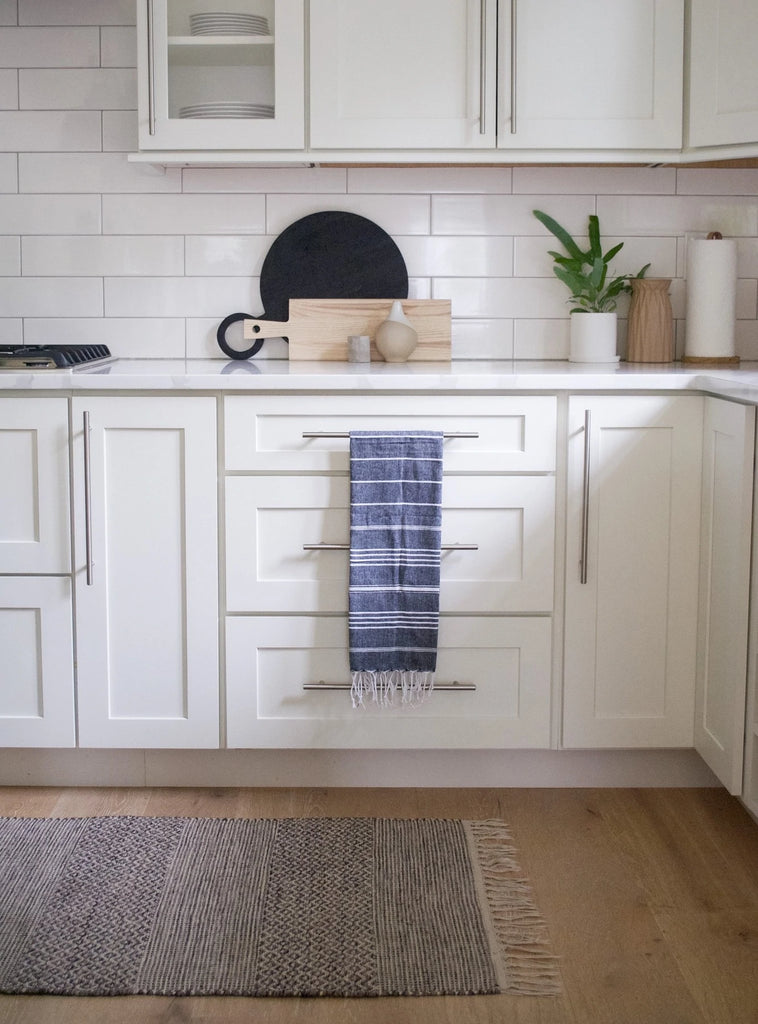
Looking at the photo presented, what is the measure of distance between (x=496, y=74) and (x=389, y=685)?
150 centimetres

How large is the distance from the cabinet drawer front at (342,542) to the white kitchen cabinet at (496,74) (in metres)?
0.90

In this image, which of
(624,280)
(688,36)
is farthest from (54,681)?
(688,36)

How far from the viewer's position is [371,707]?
2.80 m

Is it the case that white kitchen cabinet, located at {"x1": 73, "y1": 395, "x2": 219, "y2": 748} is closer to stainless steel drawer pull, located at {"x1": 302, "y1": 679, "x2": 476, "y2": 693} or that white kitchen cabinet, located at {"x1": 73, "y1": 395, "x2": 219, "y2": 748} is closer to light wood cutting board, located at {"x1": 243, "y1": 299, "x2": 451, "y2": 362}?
stainless steel drawer pull, located at {"x1": 302, "y1": 679, "x2": 476, "y2": 693}

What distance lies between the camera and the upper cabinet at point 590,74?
2.96 metres

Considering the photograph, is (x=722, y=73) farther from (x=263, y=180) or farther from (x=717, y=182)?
(x=263, y=180)

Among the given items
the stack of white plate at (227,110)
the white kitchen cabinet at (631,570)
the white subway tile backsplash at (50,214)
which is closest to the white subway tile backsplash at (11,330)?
the white subway tile backsplash at (50,214)

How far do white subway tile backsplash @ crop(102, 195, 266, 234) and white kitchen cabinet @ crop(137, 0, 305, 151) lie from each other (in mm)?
304

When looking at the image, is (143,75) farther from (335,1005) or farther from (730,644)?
(335,1005)

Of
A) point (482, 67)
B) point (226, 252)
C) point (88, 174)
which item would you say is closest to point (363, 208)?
point (226, 252)

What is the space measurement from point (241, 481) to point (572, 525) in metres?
0.75

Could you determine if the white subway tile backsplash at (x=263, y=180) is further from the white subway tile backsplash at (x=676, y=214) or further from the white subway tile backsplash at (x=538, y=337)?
the white subway tile backsplash at (x=676, y=214)

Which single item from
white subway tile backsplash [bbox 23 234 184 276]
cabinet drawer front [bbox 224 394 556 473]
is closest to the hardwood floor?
cabinet drawer front [bbox 224 394 556 473]

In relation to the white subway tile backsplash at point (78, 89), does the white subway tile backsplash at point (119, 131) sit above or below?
below
